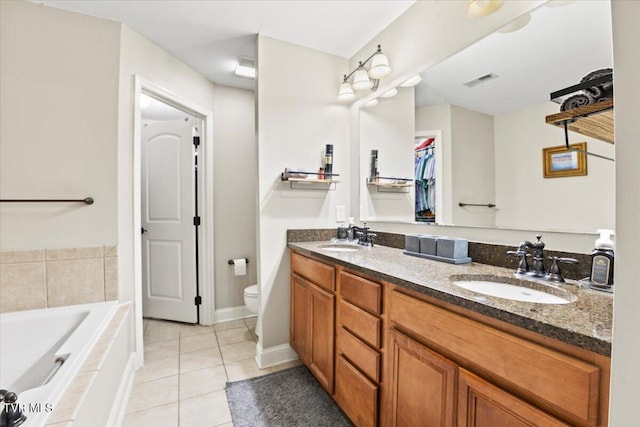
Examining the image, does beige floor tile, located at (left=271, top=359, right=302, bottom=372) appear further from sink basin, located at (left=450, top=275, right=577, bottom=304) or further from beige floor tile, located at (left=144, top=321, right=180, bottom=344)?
sink basin, located at (left=450, top=275, right=577, bottom=304)

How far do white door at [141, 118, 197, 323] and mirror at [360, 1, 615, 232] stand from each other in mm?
2183

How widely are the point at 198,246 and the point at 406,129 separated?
2.20 metres

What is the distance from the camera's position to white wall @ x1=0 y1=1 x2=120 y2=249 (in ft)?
5.76

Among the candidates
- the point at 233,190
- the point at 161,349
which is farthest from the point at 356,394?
the point at 233,190

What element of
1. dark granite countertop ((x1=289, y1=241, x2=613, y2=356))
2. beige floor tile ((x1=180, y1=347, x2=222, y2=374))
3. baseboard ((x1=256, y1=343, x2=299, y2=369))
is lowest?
beige floor tile ((x1=180, y1=347, x2=222, y2=374))

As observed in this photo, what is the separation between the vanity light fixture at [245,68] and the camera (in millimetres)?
2485

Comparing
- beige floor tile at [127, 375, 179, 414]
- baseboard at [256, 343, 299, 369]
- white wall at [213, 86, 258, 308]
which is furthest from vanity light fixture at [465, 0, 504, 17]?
beige floor tile at [127, 375, 179, 414]

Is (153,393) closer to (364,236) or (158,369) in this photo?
(158,369)

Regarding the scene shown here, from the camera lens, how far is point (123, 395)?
65.8 inches

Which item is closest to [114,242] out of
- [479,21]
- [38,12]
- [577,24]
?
[38,12]

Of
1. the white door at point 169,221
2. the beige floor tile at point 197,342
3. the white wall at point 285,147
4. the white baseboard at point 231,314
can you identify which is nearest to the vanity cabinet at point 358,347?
the white wall at point 285,147

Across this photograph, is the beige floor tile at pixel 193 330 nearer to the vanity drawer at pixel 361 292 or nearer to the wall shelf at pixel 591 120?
the vanity drawer at pixel 361 292

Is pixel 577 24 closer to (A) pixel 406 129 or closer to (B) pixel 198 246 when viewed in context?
(A) pixel 406 129

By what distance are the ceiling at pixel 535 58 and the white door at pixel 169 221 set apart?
245 centimetres
